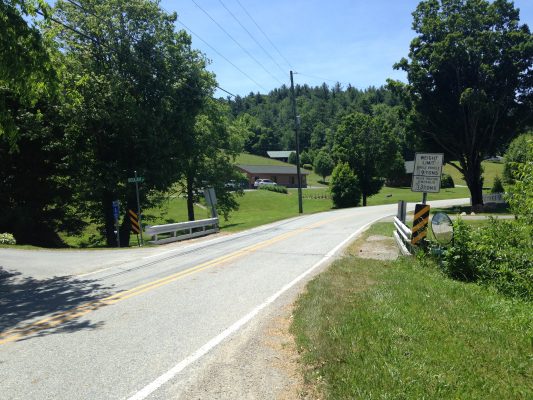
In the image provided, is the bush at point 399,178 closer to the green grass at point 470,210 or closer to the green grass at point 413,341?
the green grass at point 470,210

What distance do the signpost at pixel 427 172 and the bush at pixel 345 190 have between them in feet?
136

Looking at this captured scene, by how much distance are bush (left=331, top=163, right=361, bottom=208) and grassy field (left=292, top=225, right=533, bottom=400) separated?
148 feet

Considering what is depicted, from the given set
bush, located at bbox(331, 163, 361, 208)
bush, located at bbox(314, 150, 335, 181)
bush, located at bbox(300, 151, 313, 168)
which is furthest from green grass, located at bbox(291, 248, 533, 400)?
bush, located at bbox(300, 151, 313, 168)

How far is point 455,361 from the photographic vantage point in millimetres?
5117

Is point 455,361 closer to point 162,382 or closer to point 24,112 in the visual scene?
point 162,382

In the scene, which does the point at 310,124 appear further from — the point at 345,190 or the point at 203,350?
the point at 203,350

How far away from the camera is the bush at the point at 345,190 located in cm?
5447

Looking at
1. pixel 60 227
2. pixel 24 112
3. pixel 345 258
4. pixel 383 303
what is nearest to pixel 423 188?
pixel 345 258

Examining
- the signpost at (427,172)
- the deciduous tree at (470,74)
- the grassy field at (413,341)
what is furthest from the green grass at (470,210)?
the grassy field at (413,341)

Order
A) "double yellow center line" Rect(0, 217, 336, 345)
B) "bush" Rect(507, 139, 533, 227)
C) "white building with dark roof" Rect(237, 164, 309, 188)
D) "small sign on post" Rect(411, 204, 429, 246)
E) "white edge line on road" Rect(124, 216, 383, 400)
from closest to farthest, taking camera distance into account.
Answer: "white edge line on road" Rect(124, 216, 383, 400)
"double yellow center line" Rect(0, 217, 336, 345)
"bush" Rect(507, 139, 533, 227)
"small sign on post" Rect(411, 204, 429, 246)
"white building with dark roof" Rect(237, 164, 309, 188)

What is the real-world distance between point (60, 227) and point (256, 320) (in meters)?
24.4

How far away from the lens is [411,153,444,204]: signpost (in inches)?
504

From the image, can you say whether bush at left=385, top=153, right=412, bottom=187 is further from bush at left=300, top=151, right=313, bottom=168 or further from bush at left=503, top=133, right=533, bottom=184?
bush at left=300, top=151, right=313, bottom=168

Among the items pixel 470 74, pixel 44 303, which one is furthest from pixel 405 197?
pixel 44 303
